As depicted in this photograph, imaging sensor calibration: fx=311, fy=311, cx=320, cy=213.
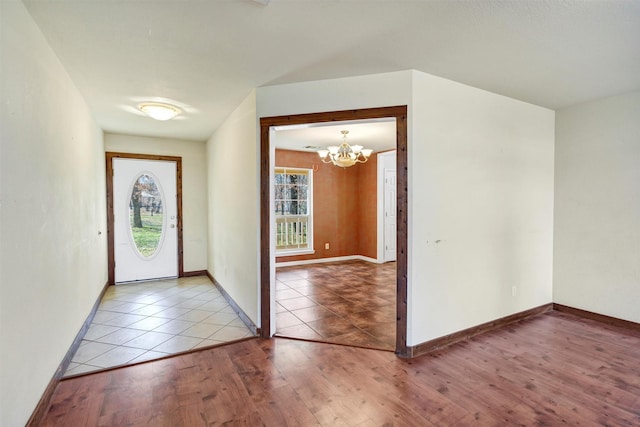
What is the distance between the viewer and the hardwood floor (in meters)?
1.93

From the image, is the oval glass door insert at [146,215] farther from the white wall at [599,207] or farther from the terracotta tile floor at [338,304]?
the white wall at [599,207]

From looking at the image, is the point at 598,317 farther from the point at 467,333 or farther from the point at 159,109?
the point at 159,109

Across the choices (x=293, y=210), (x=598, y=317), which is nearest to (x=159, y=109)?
(x=293, y=210)

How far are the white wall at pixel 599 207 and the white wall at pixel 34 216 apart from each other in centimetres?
507

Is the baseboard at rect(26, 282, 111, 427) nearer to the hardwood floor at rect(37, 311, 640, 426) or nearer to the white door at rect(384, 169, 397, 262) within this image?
the hardwood floor at rect(37, 311, 640, 426)

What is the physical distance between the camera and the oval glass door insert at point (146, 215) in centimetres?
521

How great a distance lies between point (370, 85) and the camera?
9.07 feet

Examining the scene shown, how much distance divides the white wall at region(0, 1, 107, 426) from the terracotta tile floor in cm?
187

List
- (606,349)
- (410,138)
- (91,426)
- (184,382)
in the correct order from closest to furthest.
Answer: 1. (91,426)
2. (184,382)
3. (410,138)
4. (606,349)

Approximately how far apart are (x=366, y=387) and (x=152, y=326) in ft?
7.98

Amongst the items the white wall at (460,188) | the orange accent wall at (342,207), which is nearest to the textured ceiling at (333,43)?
the white wall at (460,188)

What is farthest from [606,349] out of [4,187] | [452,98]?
[4,187]

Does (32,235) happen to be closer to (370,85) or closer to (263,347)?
(263,347)

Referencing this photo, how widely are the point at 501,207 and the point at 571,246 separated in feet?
4.21
